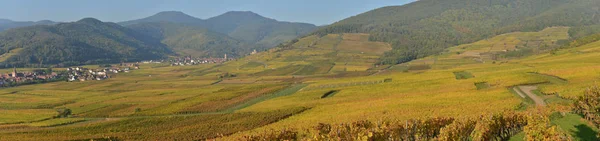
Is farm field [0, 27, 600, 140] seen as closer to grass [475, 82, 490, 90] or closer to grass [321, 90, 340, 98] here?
grass [321, 90, 340, 98]

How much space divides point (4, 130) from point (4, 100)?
156 ft

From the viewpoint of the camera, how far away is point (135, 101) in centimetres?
9362

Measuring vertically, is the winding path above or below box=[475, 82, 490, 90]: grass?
above

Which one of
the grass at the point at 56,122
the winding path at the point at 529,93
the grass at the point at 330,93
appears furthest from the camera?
the grass at the point at 330,93

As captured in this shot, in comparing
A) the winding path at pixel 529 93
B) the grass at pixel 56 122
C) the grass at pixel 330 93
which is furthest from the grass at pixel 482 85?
the grass at pixel 56 122

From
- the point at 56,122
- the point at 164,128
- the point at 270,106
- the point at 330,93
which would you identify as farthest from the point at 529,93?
the point at 56,122

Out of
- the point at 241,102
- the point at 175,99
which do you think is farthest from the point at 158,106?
the point at 241,102

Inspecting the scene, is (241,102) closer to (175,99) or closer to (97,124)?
(175,99)

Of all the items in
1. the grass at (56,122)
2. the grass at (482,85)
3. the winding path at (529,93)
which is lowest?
the grass at (56,122)

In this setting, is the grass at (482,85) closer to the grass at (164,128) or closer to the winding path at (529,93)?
the winding path at (529,93)

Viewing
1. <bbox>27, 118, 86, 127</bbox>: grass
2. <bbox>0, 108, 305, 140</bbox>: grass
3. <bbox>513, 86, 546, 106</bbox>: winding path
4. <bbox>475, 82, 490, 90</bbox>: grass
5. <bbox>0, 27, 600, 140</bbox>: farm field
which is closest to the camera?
<bbox>0, 27, 600, 140</bbox>: farm field

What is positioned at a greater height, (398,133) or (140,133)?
(398,133)

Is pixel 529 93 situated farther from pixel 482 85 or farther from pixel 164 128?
pixel 164 128

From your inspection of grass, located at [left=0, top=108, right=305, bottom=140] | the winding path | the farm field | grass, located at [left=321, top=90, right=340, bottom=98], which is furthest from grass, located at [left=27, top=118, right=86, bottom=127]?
the winding path
